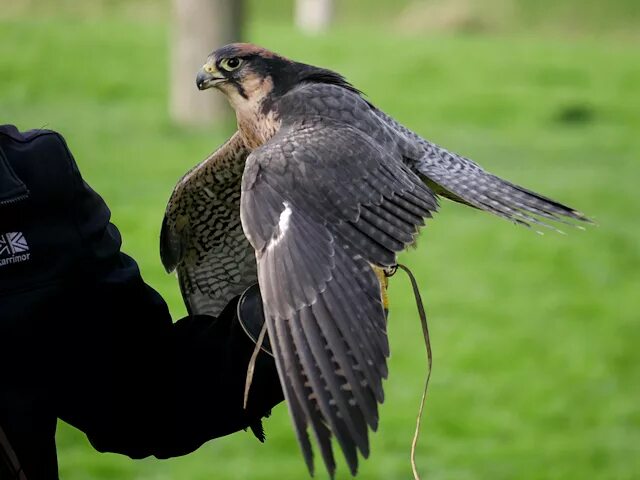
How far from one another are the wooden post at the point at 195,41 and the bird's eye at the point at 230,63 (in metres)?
7.21

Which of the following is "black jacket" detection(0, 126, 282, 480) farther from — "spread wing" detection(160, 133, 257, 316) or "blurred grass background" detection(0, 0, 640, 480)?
"spread wing" detection(160, 133, 257, 316)

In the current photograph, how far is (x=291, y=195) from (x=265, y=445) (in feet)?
10.9

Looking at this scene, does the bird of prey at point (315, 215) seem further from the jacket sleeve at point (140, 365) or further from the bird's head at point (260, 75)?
the jacket sleeve at point (140, 365)

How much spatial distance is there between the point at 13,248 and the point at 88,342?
0.24 m

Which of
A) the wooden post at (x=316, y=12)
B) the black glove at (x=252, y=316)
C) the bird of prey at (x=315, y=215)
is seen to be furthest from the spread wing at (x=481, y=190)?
the wooden post at (x=316, y=12)

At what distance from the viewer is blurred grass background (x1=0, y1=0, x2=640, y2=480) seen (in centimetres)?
610

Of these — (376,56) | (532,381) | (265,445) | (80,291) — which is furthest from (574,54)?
(80,291)

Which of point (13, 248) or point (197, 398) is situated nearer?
point (13, 248)

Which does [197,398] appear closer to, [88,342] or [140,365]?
[140,365]

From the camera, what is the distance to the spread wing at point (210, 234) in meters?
3.36

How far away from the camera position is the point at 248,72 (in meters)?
3.46

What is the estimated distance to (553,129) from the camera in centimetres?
1176

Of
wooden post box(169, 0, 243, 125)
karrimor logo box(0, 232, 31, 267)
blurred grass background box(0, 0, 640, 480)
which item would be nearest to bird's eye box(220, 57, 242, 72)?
blurred grass background box(0, 0, 640, 480)

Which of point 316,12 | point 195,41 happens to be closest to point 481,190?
point 195,41
